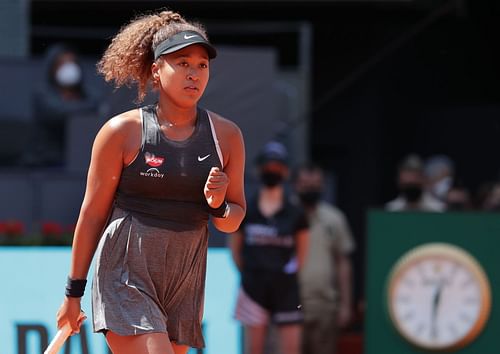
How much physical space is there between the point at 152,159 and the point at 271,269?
158 inches

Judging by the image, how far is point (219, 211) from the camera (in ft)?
15.4

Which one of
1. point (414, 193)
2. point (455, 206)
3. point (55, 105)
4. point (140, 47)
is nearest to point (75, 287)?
point (140, 47)

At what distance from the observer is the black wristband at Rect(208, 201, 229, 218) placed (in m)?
4.69

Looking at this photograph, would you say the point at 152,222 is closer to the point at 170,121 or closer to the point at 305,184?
the point at 170,121

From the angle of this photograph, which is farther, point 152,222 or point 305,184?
point 305,184

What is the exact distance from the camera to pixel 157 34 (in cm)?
482

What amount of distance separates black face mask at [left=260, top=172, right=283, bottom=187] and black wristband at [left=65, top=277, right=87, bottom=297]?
4.21m

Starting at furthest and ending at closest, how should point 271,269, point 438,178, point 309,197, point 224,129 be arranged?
1. point 438,178
2. point 309,197
3. point 271,269
4. point 224,129

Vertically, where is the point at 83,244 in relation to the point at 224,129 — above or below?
below

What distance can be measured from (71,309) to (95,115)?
19.0 ft

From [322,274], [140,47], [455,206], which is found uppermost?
[140,47]

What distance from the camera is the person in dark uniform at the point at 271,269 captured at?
8422mm

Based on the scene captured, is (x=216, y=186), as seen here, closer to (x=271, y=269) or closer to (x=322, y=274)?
(x=271, y=269)

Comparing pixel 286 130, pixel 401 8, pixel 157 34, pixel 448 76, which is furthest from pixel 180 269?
pixel 448 76
